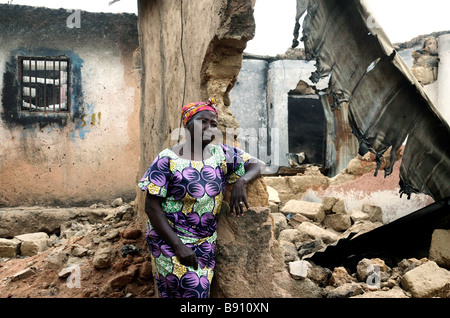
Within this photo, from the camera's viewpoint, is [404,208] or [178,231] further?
[404,208]

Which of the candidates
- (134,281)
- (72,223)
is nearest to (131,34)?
(72,223)

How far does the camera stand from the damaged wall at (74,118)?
8.12 meters

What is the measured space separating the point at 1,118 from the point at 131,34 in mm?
3021

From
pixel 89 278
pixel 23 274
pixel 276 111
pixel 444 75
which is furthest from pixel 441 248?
pixel 276 111

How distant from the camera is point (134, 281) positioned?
3771 mm

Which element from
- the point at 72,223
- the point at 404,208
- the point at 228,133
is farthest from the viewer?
the point at 72,223

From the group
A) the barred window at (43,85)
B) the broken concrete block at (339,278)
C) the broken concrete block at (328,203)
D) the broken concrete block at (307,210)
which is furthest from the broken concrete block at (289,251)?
the barred window at (43,85)

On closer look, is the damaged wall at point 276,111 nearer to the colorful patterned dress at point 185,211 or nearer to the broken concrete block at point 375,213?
the broken concrete block at point 375,213

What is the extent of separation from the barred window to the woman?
6.47 meters

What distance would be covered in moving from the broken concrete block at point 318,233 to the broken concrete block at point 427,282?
176 centimetres

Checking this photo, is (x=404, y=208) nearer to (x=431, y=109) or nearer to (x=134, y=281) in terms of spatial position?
(x=431, y=109)

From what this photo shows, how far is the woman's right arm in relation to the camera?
249 centimetres

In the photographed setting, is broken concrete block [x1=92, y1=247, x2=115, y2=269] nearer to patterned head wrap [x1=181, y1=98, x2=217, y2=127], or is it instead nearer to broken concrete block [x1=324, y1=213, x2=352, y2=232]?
patterned head wrap [x1=181, y1=98, x2=217, y2=127]

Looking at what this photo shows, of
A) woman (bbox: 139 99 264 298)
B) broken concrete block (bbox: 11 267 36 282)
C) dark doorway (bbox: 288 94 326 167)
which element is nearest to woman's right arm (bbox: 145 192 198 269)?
woman (bbox: 139 99 264 298)
